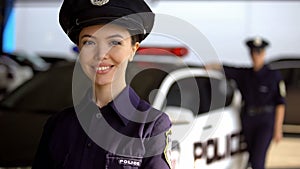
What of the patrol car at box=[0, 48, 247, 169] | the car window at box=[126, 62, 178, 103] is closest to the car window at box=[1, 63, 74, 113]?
the patrol car at box=[0, 48, 247, 169]

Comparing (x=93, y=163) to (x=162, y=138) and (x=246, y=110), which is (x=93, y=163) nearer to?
(x=162, y=138)

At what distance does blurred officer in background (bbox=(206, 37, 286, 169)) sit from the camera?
4.04 meters

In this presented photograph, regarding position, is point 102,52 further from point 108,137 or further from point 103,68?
point 108,137

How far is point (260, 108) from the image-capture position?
4.17 meters

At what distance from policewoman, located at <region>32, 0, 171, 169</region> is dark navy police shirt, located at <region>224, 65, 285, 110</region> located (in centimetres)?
288

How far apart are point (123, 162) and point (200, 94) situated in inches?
74.9

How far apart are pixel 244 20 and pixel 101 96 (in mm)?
5561

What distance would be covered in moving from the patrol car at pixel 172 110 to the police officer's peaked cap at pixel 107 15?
2.18 feet

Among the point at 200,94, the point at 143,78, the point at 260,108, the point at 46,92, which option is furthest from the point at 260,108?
the point at 143,78

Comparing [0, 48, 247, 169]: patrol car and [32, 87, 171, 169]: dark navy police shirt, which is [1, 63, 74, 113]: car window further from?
[32, 87, 171, 169]: dark navy police shirt

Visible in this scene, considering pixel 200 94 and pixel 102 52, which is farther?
pixel 200 94

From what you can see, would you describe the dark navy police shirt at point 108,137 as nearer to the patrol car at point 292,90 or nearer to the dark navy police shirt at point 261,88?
the dark navy police shirt at point 261,88

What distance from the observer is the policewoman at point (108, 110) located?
1239mm

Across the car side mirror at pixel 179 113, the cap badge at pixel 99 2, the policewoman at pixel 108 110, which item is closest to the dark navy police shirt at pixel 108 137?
the policewoman at pixel 108 110
